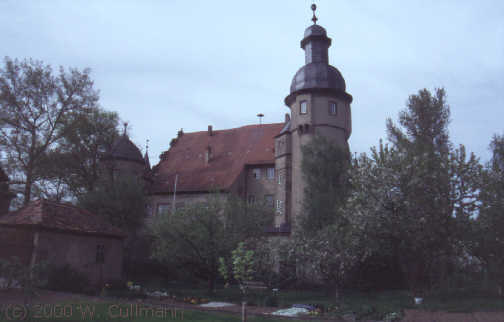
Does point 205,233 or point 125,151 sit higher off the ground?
point 125,151

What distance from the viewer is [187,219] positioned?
83.9 ft

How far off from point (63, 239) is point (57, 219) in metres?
1.24

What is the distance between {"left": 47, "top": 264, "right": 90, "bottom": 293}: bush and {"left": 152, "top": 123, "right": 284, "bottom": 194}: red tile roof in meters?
16.9

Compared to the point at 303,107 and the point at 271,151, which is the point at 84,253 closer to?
the point at 303,107

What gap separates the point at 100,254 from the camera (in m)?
26.9

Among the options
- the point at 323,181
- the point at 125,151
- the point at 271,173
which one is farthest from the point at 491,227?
the point at 125,151

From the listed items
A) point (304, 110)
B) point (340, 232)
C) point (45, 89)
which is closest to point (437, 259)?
point (340, 232)

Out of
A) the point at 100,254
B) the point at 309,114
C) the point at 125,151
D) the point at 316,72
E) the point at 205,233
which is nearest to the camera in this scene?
the point at 205,233

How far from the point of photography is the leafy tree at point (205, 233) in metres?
25.2

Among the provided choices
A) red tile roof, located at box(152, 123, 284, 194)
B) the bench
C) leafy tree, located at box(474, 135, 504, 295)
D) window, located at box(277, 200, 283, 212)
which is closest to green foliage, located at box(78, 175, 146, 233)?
red tile roof, located at box(152, 123, 284, 194)

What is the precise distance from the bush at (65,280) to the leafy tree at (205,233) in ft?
15.1

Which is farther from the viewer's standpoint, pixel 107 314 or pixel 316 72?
pixel 316 72

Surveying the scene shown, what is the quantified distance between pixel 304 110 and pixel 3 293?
25516 mm

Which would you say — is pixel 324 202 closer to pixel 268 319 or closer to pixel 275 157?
pixel 275 157
